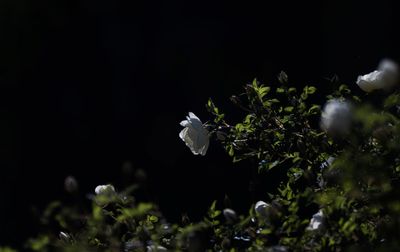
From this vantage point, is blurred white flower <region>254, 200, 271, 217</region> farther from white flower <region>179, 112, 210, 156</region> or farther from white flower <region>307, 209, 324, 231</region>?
white flower <region>179, 112, 210, 156</region>

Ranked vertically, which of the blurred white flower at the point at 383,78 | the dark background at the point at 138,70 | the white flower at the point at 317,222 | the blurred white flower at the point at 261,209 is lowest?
the white flower at the point at 317,222

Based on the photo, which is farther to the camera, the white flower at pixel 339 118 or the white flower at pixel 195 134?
the white flower at pixel 195 134

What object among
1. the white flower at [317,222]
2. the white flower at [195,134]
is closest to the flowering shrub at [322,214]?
the white flower at [317,222]

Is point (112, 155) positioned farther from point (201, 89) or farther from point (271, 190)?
point (271, 190)

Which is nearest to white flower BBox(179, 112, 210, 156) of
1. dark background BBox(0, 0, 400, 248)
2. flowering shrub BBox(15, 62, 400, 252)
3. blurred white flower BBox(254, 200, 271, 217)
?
flowering shrub BBox(15, 62, 400, 252)

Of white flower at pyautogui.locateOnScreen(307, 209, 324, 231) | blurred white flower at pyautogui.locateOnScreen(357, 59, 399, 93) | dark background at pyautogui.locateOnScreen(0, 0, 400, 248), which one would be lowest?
white flower at pyautogui.locateOnScreen(307, 209, 324, 231)

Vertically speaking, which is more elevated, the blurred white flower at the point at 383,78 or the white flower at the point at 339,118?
the blurred white flower at the point at 383,78

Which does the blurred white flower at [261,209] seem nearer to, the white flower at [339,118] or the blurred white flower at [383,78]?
the white flower at [339,118]
